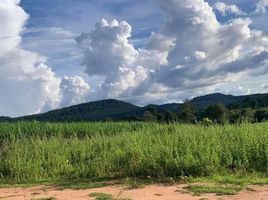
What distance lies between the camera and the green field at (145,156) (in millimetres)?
12359

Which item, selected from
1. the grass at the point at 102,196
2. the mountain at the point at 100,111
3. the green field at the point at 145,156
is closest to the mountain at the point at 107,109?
the mountain at the point at 100,111

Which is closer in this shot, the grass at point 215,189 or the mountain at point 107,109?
the grass at point 215,189

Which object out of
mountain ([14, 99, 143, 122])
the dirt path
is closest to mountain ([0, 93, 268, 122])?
mountain ([14, 99, 143, 122])

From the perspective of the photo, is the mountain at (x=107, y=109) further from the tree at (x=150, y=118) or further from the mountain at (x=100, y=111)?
the tree at (x=150, y=118)

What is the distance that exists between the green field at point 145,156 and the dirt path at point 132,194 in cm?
161

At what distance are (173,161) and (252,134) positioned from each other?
2.79m

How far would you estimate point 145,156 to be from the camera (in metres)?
13.4

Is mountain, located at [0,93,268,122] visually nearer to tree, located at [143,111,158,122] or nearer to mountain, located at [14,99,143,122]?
mountain, located at [14,99,143,122]

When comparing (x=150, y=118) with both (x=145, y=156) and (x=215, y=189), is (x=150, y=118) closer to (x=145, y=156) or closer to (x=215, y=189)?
(x=145, y=156)

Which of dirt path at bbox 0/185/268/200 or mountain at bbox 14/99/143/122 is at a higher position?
mountain at bbox 14/99/143/122

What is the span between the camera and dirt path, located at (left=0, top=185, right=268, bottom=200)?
936cm

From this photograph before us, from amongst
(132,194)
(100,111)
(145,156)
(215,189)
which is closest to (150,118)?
(145,156)

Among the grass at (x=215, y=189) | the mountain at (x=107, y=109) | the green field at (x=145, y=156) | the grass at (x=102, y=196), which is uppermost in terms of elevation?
the mountain at (x=107, y=109)

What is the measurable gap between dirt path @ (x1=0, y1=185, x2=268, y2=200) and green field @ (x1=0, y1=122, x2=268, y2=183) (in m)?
1.61
